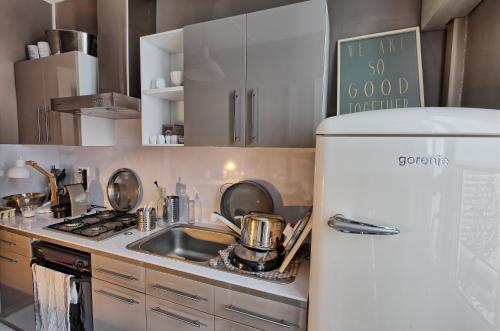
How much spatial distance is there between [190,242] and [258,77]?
3.80 ft

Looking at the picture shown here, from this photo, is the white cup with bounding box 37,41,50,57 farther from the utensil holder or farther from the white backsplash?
the utensil holder

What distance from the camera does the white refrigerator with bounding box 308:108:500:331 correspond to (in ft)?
2.29

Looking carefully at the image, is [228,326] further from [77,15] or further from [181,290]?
[77,15]

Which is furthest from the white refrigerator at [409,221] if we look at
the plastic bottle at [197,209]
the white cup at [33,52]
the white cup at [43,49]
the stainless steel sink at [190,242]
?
the white cup at [33,52]

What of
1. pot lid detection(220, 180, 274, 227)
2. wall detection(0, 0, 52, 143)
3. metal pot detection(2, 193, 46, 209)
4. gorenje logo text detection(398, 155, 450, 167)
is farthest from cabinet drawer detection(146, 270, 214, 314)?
wall detection(0, 0, 52, 143)

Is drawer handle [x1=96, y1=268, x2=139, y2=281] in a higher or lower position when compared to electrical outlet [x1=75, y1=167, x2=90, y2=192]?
lower

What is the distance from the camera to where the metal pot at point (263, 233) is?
1185 mm

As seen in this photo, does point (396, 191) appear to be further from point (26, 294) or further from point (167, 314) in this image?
point (26, 294)

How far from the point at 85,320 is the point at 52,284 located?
284 millimetres

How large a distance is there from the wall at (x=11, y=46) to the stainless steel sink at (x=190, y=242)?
→ 4.73ft

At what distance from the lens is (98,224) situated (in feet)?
5.54

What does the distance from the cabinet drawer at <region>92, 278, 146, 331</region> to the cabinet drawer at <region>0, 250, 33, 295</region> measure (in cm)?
60

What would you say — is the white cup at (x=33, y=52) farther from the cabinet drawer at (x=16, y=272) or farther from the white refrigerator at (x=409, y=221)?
the white refrigerator at (x=409, y=221)

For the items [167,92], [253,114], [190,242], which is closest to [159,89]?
[167,92]
